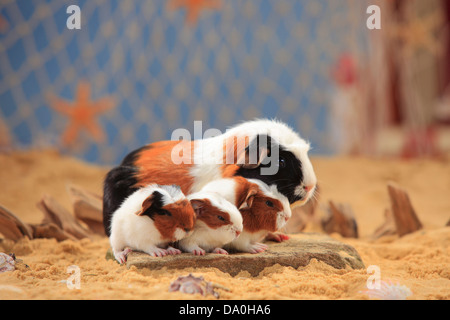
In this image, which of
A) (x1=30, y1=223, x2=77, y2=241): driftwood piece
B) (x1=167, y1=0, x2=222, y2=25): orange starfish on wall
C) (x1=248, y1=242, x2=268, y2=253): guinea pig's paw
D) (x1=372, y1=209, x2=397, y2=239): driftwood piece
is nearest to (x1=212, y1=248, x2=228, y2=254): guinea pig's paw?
(x1=248, y1=242, x2=268, y2=253): guinea pig's paw

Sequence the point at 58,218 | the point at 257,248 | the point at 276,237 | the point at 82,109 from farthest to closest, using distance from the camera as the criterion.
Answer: the point at 82,109
the point at 58,218
the point at 276,237
the point at 257,248

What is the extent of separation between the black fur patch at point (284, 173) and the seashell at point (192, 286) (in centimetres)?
62

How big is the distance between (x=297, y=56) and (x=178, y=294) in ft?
17.1

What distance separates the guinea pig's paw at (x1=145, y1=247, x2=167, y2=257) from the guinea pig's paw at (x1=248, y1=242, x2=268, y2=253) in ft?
1.32

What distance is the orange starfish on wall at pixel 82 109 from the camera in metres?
5.43

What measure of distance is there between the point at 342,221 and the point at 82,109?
3.42 m

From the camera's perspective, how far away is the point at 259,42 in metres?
6.23

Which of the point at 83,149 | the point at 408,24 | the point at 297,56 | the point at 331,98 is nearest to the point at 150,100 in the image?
the point at 83,149

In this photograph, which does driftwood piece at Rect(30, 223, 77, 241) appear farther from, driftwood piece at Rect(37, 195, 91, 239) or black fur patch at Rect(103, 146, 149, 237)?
black fur patch at Rect(103, 146, 149, 237)

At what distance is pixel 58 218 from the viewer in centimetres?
309

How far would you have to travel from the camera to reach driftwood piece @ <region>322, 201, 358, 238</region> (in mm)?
3340

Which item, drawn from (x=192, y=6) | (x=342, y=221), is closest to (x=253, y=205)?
(x=342, y=221)

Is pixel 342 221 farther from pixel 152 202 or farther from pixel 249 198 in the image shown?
pixel 152 202

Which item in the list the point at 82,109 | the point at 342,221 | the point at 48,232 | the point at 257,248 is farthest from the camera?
the point at 82,109
